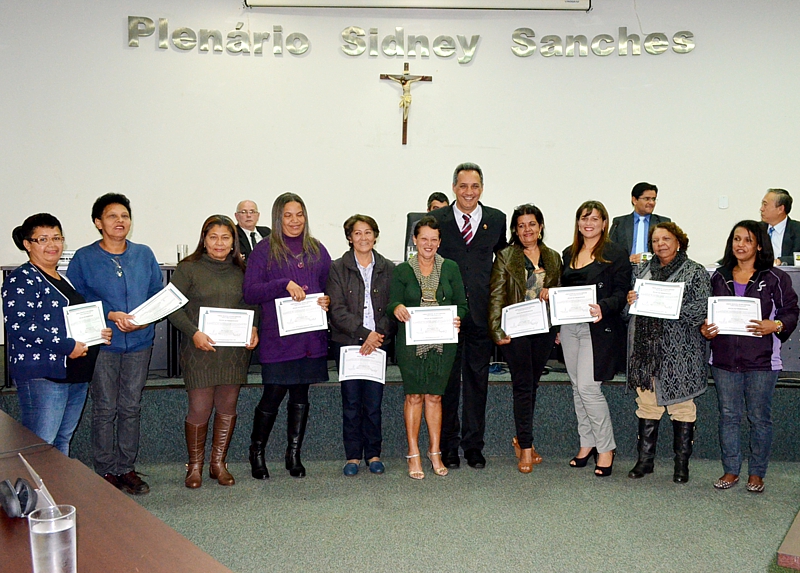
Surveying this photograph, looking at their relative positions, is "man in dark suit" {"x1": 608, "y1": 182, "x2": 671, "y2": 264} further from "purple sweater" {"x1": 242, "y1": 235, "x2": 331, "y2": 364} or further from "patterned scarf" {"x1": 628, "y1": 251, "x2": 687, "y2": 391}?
"purple sweater" {"x1": 242, "y1": 235, "x2": 331, "y2": 364}

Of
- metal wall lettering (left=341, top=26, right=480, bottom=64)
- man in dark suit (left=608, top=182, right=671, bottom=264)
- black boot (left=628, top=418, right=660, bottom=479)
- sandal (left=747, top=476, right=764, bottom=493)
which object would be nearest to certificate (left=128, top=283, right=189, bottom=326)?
black boot (left=628, top=418, right=660, bottom=479)

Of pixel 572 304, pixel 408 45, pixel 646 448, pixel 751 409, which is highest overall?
pixel 408 45

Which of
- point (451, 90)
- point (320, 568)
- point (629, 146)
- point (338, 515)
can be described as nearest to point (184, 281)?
point (338, 515)

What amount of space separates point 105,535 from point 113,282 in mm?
2455

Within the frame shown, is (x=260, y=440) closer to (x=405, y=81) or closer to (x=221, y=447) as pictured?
(x=221, y=447)

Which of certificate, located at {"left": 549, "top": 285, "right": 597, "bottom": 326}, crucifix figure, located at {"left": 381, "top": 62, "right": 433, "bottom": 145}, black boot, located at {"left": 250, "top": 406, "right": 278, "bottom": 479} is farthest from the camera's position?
crucifix figure, located at {"left": 381, "top": 62, "right": 433, "bottom": 145}

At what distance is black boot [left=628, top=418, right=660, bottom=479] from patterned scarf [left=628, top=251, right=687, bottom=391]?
0.25m

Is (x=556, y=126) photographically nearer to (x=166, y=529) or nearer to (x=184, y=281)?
(x=184, y=281)

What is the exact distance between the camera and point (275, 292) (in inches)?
155

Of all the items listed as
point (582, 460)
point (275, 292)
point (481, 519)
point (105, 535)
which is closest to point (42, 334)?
point (275, 292)

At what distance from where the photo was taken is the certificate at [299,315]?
12.9ft

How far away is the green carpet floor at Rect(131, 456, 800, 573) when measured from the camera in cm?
310

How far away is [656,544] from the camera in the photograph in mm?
3287

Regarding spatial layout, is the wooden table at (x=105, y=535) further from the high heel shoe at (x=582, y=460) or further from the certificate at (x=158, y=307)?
the high heel shoe at (x=582, y=460)
